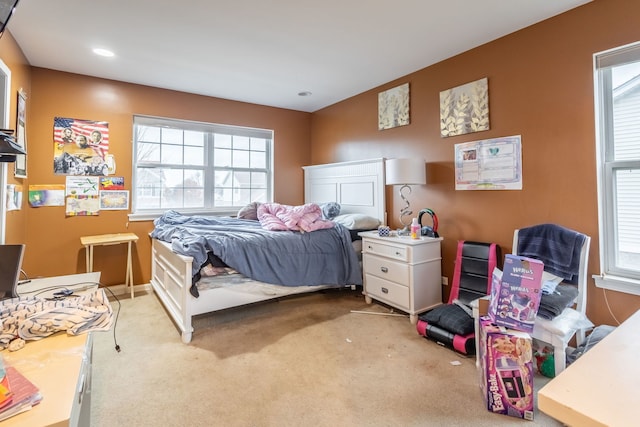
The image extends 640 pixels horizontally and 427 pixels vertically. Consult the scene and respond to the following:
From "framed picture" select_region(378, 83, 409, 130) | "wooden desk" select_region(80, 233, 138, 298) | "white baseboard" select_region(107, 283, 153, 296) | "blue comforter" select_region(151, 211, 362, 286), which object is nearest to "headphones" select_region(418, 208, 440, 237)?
"blue comforter" select_region(151, 211, 362, 286)

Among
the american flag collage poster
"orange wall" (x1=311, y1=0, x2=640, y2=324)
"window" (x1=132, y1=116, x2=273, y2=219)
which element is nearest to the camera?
"orange wall" (x1=311, y1=0, x2=640, y2=324)

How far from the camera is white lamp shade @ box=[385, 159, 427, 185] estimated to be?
2.98m

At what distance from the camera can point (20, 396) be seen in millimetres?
750

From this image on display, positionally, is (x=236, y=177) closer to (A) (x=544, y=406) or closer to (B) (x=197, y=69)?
(B) (x=197, y=69)

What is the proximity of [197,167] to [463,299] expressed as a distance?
362 centimetres

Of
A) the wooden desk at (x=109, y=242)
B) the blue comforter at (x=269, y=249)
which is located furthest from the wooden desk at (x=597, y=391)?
the wooden desk at (x=109, y=242)

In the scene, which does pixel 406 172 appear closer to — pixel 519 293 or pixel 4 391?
pixel 519 293

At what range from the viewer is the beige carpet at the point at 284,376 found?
1.63 metres

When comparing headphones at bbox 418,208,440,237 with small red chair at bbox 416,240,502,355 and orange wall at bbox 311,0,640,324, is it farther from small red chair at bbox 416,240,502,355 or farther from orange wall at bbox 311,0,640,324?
small red chair at bbox 416,240,502,355

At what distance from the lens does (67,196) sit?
3346mm

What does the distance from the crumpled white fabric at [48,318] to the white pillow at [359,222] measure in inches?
99.1

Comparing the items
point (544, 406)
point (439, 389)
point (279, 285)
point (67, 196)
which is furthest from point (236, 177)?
point (544, 406)

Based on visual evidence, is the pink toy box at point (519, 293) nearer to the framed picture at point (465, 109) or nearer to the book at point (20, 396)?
the framed picture at point (465, 109)

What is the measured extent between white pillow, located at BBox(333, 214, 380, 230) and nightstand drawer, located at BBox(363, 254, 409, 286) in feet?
1.26
